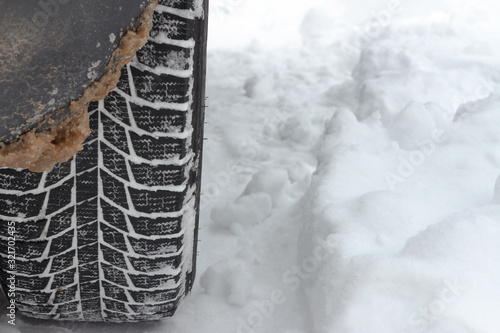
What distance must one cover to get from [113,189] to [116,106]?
0.14 metres

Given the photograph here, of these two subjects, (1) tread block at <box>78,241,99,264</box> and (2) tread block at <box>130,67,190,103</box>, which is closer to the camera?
(2) tread block at <box>130,67,190,103</box>

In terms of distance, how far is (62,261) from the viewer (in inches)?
32.3

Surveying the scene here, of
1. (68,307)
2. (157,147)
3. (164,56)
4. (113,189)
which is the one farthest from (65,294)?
(164,56)

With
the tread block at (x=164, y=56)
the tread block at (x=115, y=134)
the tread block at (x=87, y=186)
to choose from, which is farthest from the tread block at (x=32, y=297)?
the tread block at (x=164, y=56)

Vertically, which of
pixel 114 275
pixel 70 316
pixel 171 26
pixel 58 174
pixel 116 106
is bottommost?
pixel 70 316

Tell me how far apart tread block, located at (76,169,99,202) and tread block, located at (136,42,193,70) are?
0.64 ft

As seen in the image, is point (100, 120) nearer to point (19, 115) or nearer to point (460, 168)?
point (19, 115)

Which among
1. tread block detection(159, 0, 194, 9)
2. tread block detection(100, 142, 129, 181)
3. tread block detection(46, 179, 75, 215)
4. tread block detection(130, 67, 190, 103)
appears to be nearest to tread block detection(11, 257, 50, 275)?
tread block detection(46, 179, 75, 215)

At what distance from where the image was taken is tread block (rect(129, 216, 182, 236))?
0.80m

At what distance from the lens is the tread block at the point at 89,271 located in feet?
2.74

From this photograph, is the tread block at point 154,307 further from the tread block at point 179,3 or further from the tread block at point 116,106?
the tread block at point 179,3

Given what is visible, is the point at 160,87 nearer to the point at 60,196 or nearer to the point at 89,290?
the point at 60,196

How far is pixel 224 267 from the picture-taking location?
3.40 feet

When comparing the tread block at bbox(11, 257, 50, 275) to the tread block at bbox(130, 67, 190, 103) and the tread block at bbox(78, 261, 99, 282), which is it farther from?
the tread block at bbox(130, 67, 190, 103)
